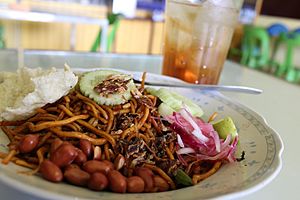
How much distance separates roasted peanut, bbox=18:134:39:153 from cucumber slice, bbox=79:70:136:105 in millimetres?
130

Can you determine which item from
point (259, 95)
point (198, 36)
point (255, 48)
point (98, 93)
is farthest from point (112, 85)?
point (255, 48)

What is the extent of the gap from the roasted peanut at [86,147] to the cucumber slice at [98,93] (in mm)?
100

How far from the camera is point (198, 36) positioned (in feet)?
3.04

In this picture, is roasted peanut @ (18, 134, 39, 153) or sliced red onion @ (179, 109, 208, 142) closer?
roasted peanut @ (18, 134, 39, 153)

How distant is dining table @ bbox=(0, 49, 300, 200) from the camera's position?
58 cm

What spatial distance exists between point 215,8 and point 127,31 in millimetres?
3159

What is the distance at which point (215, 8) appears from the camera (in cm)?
91

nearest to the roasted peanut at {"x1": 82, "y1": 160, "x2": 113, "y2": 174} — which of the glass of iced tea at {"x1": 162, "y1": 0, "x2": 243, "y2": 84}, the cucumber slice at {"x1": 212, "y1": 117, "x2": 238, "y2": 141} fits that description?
the cucumber slice at {"x1": 212, "y1": 117, "x2": 238, "y2": 141}

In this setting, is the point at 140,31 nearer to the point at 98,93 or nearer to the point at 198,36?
the point at 198,36

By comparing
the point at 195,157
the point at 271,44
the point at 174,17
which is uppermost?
the point at 174,17

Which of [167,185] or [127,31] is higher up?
[167,185]

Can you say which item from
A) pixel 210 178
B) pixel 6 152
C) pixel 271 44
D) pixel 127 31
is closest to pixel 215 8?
pixel 210 178

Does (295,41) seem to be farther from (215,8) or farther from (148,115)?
(148,115)

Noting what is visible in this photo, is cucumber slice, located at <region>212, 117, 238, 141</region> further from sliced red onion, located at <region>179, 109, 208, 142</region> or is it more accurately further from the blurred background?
the blurred background
